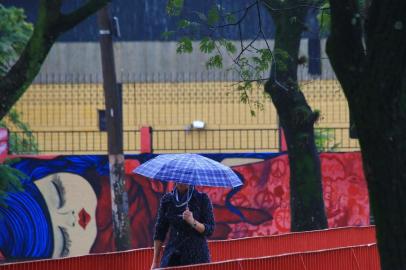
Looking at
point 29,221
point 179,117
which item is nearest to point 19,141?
point 29,221

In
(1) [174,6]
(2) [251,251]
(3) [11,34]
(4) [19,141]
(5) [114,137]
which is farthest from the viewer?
(4) [19,141]

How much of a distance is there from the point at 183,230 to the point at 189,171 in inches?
20.2

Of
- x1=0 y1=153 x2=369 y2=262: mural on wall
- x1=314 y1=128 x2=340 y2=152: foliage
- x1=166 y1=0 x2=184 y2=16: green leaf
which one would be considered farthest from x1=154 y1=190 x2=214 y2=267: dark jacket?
x1=314 y1=128 x2=340 y2=152: foliage

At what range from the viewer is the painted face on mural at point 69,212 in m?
20.9

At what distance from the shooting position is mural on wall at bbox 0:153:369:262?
68.3 feet

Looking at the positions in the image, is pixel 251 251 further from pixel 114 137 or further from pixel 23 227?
pixel 23 227

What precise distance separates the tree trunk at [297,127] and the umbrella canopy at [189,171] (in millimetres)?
5662

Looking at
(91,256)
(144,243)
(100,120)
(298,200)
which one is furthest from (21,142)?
(91,256)

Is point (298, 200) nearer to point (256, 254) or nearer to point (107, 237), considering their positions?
point (256, 254)

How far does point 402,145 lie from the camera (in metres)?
8.31

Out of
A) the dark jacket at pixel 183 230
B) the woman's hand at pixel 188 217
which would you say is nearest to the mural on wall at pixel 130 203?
the dark jacket at pixel 183 230

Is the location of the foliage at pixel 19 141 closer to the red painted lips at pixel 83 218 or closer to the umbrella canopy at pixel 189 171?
the red painted lips at pixel 83 218

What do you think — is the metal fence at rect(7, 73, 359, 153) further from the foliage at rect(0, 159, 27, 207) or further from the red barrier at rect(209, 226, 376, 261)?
the red barrier at rect(209, 226, 376, 261)

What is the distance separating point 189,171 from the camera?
9672mm
